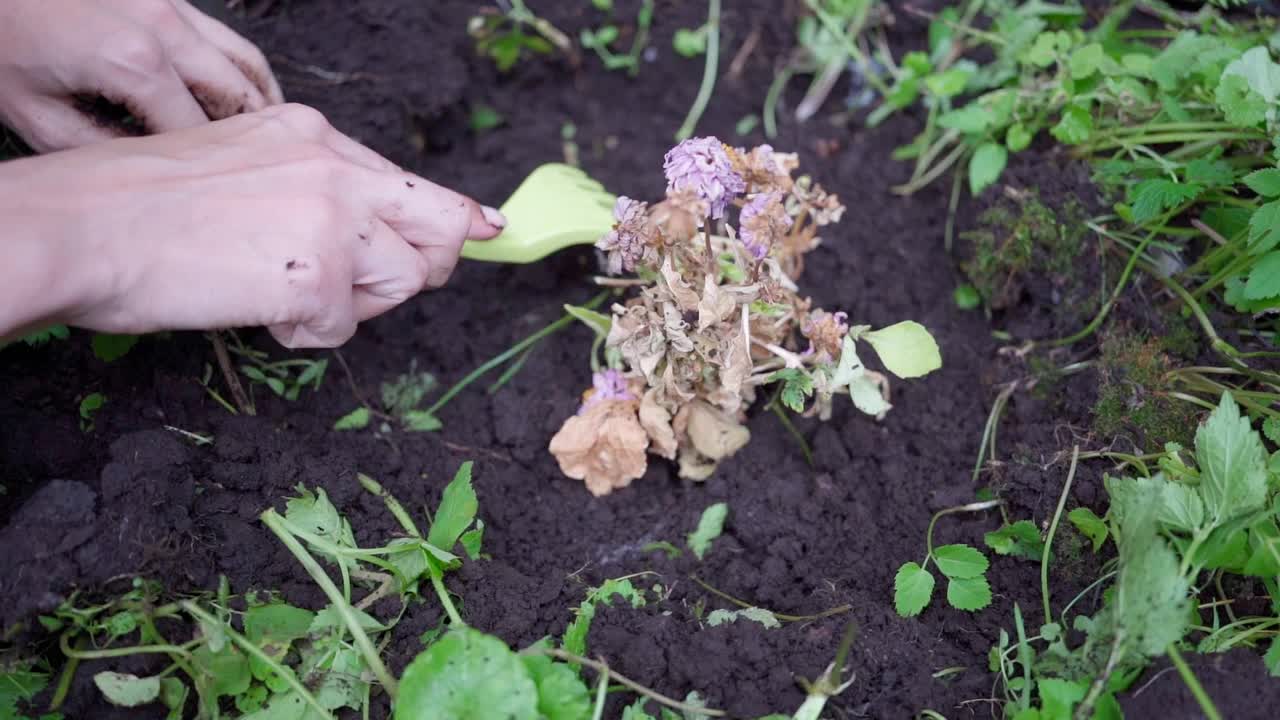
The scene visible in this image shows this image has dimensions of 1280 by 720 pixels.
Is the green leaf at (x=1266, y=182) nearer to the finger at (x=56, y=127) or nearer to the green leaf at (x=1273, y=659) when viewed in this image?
the green leaf at (x=1273, y=659)

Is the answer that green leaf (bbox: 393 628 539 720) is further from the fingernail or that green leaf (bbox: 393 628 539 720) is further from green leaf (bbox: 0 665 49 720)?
the fingernail

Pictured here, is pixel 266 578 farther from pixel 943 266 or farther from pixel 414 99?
pixel 943 266

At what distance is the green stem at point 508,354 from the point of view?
1.96 meters

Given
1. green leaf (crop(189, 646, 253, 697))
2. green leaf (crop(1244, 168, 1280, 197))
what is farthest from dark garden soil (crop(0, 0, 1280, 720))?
green leaf (crop(1244, 168, 1280, 197))

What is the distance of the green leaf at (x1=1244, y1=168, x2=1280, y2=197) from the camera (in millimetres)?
1528

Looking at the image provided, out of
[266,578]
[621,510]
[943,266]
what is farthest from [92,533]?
[943,266]

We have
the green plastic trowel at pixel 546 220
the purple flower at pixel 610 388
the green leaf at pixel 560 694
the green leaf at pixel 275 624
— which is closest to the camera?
the green leaf at pixel 560 694

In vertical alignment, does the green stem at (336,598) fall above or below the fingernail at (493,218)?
below

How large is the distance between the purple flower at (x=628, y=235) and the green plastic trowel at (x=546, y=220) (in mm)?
335

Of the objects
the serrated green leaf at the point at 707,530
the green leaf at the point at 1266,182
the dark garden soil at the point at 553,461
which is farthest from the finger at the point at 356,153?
the green leaf at the point at 1266,182

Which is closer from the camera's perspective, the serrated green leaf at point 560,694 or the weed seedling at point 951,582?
the serrated green leaf at point 560,694

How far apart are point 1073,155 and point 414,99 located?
152cm

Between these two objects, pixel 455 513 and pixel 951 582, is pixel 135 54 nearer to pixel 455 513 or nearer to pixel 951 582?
pixel 455 513

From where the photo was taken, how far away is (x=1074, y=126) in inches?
75.0
